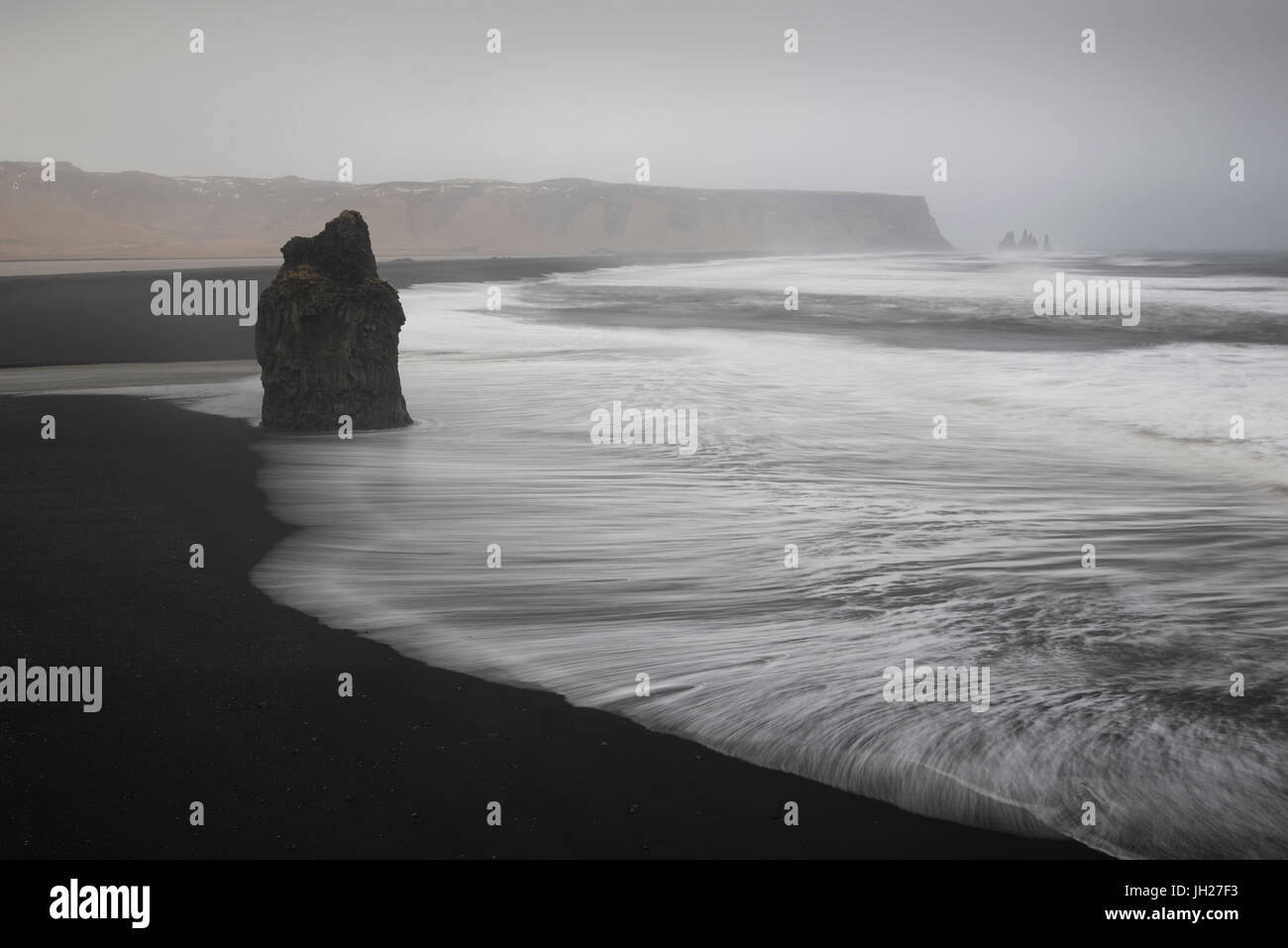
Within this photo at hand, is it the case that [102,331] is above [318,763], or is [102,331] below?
above

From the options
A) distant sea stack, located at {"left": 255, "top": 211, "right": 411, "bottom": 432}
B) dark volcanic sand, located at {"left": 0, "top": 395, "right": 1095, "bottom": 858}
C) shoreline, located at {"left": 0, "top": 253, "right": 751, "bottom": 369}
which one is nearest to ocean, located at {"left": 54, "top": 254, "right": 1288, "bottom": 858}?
dark volcanic sand, located at {"left": 0, "top": 395, "right": 1095, "bottom": 858}

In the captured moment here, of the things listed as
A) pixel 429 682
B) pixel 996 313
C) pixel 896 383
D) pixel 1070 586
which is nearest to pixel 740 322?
pixel 996 313

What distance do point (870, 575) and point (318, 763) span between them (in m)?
3.68

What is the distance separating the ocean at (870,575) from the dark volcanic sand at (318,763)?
25 centimetres

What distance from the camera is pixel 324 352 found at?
35.3ft

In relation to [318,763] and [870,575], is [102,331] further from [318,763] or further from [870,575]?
[318,763]

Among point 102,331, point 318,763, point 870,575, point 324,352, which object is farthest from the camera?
point 102,331

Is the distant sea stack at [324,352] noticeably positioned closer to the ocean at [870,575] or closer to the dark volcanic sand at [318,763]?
the ocean at [870,575]

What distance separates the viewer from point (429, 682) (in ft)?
15.4

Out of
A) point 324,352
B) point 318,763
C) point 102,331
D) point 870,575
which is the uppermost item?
point 102,331

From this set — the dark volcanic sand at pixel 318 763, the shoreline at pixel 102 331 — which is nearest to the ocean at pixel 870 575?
the dark volcanic sand at pixel 318 763

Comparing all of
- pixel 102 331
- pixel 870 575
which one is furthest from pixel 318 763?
pixel 102 331

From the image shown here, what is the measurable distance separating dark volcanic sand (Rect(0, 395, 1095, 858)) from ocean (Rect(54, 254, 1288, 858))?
25 centimetres

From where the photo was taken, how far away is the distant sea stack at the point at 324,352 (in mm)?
10750
